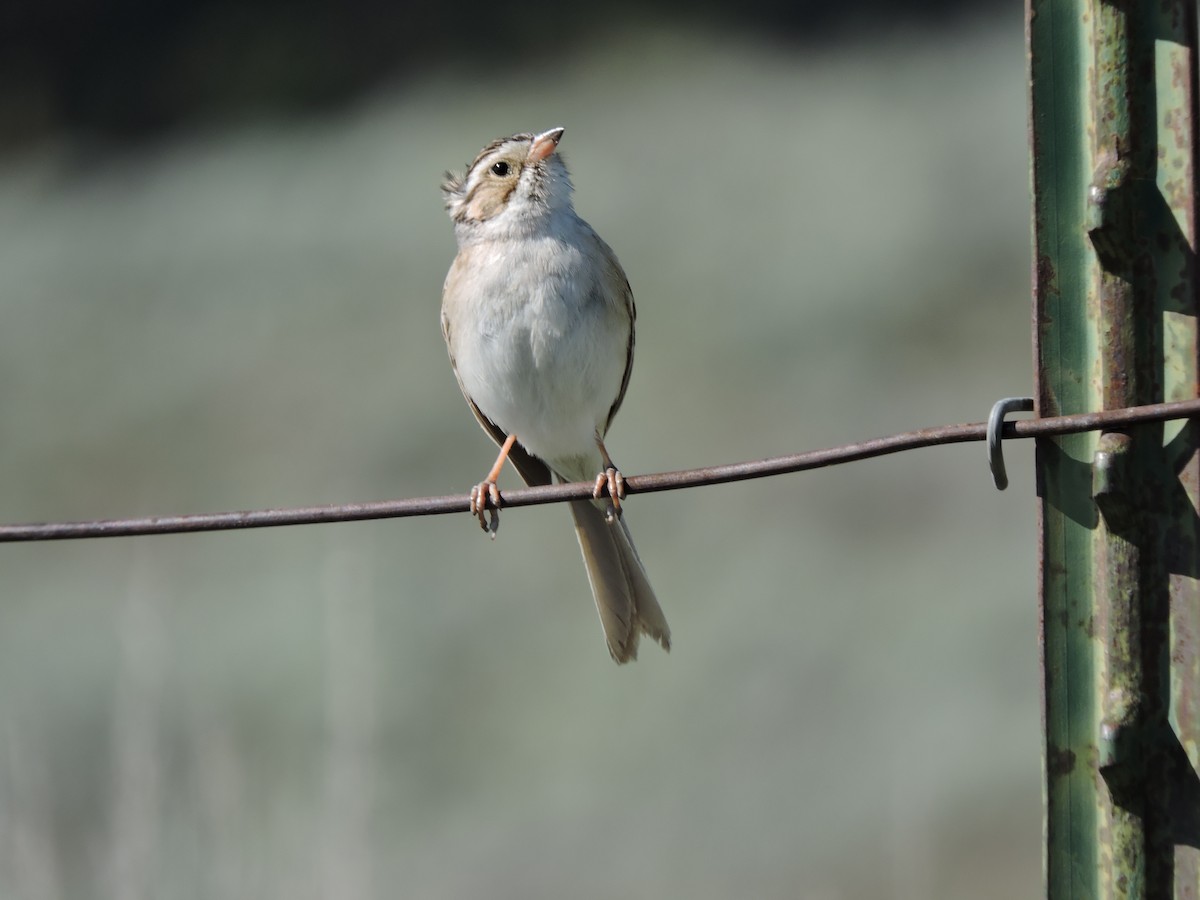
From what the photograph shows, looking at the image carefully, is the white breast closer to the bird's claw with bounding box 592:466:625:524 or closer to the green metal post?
the bird's claw with bounding box 592:466:625:524

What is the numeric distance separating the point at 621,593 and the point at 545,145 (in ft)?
3.24

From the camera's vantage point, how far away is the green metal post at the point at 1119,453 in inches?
64.4

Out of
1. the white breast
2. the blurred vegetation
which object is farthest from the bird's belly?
the blurred vegetation

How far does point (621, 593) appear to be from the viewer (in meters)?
3.06

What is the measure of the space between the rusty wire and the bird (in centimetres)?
94

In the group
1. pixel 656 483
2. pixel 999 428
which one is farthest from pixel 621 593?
pixel 999 428

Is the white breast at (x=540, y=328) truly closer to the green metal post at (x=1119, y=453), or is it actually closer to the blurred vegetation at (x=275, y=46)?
the green metal post at (x=1119, y=453)

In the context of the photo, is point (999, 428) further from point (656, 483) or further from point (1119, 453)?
point (656, 483)

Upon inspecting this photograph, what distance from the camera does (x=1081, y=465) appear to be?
1679 mm

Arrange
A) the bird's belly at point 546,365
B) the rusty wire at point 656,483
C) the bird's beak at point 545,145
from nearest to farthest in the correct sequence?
the rusty wire at point 656,483 → the bird's belly at point 546,365 → the bird's beak at point 545,145

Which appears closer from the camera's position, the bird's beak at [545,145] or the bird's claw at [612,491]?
the bird's claw at [612,491]

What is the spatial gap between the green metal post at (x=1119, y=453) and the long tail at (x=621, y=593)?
1.31 m

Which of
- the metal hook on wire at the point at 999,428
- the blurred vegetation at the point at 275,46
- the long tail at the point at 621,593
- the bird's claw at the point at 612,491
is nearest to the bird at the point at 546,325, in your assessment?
the long tail at the point at 621,593

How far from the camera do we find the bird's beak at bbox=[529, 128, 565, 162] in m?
3.35
